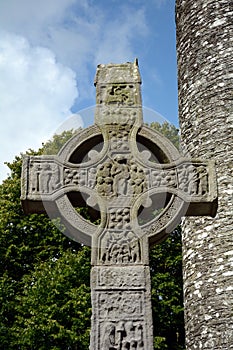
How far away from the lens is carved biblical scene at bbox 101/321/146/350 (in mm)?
3992

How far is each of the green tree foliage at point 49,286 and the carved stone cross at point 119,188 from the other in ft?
37.9

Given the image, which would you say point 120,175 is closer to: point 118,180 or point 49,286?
point 118,180

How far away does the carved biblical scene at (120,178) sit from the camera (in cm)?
463

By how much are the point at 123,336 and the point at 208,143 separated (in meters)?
5.25

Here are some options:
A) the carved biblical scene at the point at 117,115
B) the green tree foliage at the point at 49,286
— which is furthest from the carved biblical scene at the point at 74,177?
the green tree foliage at the point at 49,286

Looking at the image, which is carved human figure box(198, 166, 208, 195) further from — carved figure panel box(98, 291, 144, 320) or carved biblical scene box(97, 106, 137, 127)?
carved figure panel box(98, 291, 144, 320)

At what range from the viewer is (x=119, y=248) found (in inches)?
172

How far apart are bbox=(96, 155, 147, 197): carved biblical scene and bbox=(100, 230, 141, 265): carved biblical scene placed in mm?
376

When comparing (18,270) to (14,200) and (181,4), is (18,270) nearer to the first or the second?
(14,200)

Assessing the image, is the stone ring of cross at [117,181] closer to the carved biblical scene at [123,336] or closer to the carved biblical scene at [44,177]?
the carved biblical scene at [44,177]

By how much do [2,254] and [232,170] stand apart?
11.9m

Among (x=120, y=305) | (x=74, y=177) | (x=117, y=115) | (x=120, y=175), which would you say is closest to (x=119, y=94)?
(x=117, y=115)

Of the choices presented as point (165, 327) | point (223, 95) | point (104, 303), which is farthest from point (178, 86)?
point (165, 327)

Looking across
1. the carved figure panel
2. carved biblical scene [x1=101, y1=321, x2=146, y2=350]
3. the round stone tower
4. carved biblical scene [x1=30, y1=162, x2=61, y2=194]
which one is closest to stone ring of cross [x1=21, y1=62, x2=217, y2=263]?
carved biblical scene [x1=30, y1=162, x2=61, y2=194]
